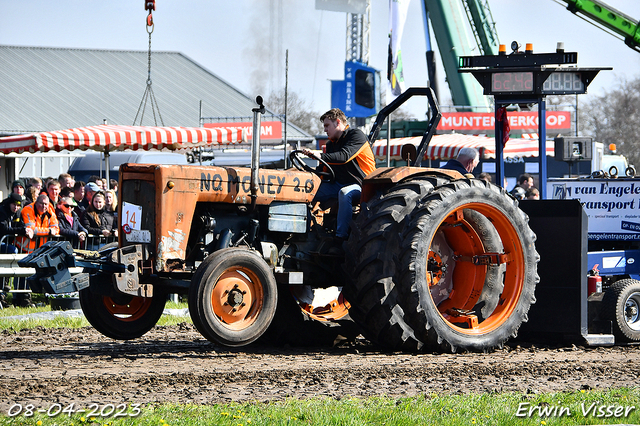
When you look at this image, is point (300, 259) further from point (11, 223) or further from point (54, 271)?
point (11, 223)

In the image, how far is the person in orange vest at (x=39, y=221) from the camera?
11.9m

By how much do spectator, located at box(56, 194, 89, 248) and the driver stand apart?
18.7ft

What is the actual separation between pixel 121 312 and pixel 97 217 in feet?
18.4

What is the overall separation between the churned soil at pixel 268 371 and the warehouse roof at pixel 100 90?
1072 inches

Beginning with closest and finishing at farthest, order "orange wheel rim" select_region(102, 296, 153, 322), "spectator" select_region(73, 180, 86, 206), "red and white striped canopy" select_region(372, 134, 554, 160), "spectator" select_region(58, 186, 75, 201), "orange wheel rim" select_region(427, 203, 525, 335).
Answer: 1. "orange wheel rim" select_region(102, 296, 153, 322)
2. "orange wheel rim" select_region(427, 203, 525, 335)
3. "spectator" select_region(58, 186, 75, 201)
4. "spectator" select_region(73, 180, 86, 206)
5. "red and white striped canopy" select_region(372, 134, 554, 160)

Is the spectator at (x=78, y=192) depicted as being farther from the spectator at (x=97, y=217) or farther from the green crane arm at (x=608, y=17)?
the green crane arm at (x=608, y=17)

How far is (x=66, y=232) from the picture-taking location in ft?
39.7

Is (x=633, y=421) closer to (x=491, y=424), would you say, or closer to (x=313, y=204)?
(x=491, y=424)

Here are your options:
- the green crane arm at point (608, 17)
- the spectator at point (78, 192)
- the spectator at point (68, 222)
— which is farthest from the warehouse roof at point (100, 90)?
the spectator at point (68, 222)

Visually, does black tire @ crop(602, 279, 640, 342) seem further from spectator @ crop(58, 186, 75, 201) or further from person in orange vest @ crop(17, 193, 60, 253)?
spectator @ crop(58, 186, 75, 201)

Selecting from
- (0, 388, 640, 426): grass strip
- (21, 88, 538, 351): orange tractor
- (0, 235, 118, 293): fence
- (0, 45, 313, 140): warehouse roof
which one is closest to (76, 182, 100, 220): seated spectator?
(0, 235, 118, 293): fence

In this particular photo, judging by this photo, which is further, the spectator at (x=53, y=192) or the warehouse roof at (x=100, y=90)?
the warehouse roof at (x=100, y=90)

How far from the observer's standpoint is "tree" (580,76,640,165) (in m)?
71.4

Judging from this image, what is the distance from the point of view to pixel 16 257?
38.0 ft
